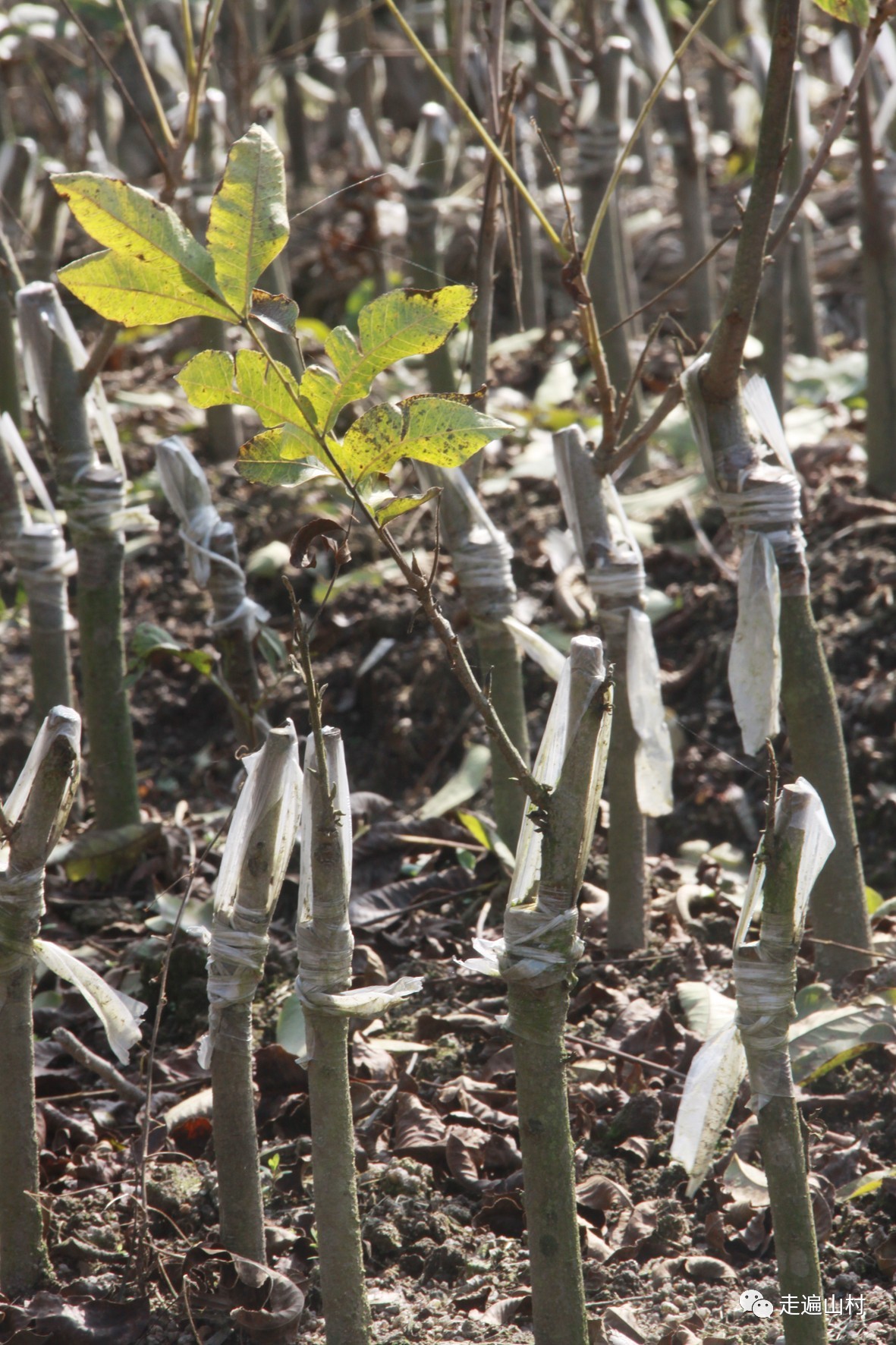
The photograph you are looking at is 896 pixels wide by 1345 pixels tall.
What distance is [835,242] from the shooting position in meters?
5.58

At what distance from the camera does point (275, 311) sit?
1007mm

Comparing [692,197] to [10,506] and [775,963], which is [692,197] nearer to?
[10,506]

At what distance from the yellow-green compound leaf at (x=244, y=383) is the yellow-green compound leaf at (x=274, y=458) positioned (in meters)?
0.02

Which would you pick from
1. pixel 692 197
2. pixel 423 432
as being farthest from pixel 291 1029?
pixel 692 197

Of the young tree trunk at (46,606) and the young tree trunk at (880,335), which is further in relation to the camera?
the young tree trunk at (880,335)

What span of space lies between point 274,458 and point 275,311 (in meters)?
0.12

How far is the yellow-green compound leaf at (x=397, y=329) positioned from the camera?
0.96 metres

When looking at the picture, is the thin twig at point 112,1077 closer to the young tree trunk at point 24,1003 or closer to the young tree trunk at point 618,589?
the young tree trunk at point 24,1003

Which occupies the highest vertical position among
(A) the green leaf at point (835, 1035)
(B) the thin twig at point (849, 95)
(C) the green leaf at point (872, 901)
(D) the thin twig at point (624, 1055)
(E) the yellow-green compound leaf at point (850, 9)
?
(E) the yellow-green compound leaf at point (850, 9)

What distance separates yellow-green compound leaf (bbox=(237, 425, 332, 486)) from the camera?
1043 mm

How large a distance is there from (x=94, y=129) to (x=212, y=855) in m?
5.20

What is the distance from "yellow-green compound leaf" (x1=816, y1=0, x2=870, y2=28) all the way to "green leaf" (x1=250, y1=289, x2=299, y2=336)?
841mm

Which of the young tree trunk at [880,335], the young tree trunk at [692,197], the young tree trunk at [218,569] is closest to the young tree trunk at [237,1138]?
the young tree trunk at [218,569]

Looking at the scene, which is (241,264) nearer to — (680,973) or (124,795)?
(680,973)
